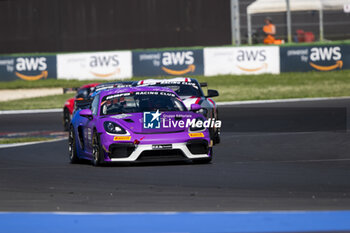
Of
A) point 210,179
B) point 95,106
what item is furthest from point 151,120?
point 210,179

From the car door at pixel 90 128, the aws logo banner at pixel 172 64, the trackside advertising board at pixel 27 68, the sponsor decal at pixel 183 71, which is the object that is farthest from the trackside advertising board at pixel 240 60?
Result: the car door at pixel 90 128

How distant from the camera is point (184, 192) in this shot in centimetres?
920

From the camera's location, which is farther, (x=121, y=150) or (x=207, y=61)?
(x=207, y=61)

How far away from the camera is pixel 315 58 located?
33.5 meters

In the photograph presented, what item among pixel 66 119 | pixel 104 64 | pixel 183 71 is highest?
pixel 66 119

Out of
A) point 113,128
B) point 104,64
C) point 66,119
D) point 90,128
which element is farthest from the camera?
point 104,64

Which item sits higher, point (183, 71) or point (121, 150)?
point (121, 150)

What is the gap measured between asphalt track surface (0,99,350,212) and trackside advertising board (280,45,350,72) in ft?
52.1

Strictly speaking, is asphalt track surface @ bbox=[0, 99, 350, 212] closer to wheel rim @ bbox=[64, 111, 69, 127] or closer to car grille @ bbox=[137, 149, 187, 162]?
car grille @ bbox=[137, 149, 187, 162]

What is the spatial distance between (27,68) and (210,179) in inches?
1024

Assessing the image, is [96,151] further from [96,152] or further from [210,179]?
[210,179]

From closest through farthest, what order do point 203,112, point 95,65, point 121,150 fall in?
point 121,150
point 203,112
point 95,65

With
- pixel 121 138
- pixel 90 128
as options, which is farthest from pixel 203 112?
pixel 121 138

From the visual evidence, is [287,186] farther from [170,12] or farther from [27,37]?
[27,37]
